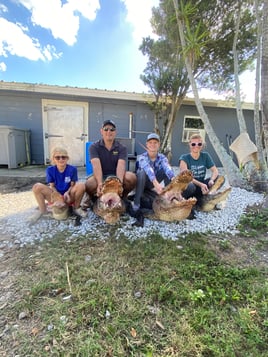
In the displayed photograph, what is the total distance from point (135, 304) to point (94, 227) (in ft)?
3.73

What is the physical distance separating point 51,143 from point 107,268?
17.6 feet

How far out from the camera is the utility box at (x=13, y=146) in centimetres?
468

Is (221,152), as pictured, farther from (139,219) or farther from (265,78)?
(139,219)

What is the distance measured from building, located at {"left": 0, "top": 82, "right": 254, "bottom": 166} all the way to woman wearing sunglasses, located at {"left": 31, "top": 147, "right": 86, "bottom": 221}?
9.96 feet

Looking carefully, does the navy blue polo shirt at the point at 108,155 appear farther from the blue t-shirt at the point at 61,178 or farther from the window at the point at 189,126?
the window at the point at 189,126

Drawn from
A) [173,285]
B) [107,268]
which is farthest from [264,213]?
[107,268]

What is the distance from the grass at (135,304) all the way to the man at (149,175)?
627 mm

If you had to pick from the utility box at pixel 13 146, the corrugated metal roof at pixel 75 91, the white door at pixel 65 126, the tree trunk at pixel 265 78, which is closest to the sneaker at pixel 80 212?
the tree trunk at pixel 265 78

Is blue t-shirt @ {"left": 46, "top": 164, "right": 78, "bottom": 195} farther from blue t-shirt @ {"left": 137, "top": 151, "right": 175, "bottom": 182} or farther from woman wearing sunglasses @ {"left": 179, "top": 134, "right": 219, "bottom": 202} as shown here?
woman wearing sunglasses @ {"left": 179, "top": 134, "right": 219, "bottom": 202}

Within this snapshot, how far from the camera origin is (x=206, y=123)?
12.1 feet

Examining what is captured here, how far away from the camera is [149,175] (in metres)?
2.17

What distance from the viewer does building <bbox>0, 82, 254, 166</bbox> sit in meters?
5.54

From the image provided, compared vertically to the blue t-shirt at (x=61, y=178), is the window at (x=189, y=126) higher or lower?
higher

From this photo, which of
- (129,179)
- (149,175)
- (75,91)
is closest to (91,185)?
(129,179)
